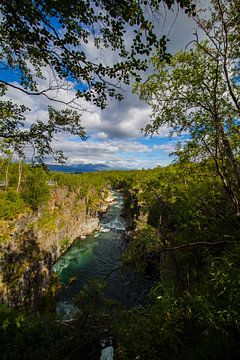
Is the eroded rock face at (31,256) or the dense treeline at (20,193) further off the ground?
the dense treeline at (20,193)

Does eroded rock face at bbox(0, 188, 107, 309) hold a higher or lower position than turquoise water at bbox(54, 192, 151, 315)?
higher

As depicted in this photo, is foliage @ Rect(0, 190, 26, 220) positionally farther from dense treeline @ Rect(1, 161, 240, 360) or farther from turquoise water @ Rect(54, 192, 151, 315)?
dense treeline @ Rect(1, 161, 240, 360)

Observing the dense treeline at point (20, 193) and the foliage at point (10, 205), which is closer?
the foliage at point (10, 205)

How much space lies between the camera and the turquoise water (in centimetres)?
1828

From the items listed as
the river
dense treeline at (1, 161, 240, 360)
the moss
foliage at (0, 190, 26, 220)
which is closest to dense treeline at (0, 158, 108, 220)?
foliage at (0, 190, 26, 220)

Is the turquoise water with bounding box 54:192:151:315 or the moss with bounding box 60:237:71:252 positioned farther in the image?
the moss with bounding box 60:237:71:252

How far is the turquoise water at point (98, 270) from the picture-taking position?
18.3m

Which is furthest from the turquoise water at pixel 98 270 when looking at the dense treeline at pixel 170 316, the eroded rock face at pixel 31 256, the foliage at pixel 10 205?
the foliage at pixel 10 205

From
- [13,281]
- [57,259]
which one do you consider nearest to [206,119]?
[13,281]

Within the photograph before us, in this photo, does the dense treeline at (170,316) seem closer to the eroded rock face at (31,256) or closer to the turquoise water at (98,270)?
the turquoise water at (98,270)

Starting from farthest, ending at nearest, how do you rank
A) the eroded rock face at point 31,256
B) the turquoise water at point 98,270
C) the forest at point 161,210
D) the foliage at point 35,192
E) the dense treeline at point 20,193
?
the foliage at point 35,192
the dense treeline at point 20,193
the turquoise water at point 98,270
the eroded rock face at point 31,256
the forest at point 161,210

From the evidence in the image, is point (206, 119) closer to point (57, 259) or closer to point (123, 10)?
point (123, 10)

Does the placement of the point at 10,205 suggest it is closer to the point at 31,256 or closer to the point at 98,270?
the point at 31,256

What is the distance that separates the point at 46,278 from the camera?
1833 centimetres
